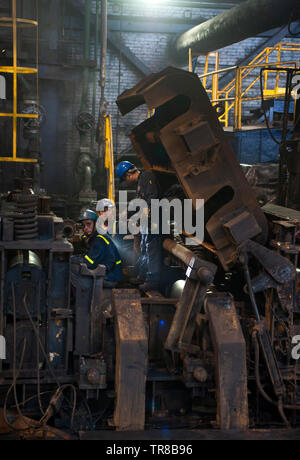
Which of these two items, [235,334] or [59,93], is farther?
[59,93]

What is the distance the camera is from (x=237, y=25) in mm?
10305

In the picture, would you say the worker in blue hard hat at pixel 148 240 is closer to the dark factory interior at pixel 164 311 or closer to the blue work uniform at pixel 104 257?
the dark factory interior at pixel 164 311

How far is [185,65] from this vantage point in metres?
15.7

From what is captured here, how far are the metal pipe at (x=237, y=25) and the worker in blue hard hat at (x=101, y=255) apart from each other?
4.71 m

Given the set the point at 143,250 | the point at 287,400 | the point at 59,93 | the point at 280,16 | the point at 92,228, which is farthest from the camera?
the point at 59,93

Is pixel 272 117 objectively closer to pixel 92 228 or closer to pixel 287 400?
pixel 92 228

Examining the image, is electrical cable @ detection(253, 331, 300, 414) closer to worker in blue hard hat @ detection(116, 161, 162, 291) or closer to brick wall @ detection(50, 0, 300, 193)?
worker in blue hard hat @ detection(116, 161, 162, 291)

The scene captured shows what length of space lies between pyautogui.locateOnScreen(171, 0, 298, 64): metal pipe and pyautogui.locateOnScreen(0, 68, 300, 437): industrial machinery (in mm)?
3925

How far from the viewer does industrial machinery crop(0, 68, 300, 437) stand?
4680 mm

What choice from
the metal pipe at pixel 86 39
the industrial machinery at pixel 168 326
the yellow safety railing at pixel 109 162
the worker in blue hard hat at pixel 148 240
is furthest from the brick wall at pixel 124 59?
the industrial machinery at pixel 168 326

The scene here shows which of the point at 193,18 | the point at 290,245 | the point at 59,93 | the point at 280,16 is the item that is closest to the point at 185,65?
the point at 193,18

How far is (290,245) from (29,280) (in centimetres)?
248

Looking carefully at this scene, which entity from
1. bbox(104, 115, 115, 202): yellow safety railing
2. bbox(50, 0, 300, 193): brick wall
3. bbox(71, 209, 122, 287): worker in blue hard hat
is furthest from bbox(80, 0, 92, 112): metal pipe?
bbox(71, 209, 122, 287): worker in blue hard hat

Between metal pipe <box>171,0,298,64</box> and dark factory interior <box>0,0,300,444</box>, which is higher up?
metal pipe <box>171,0,298,64</box>
